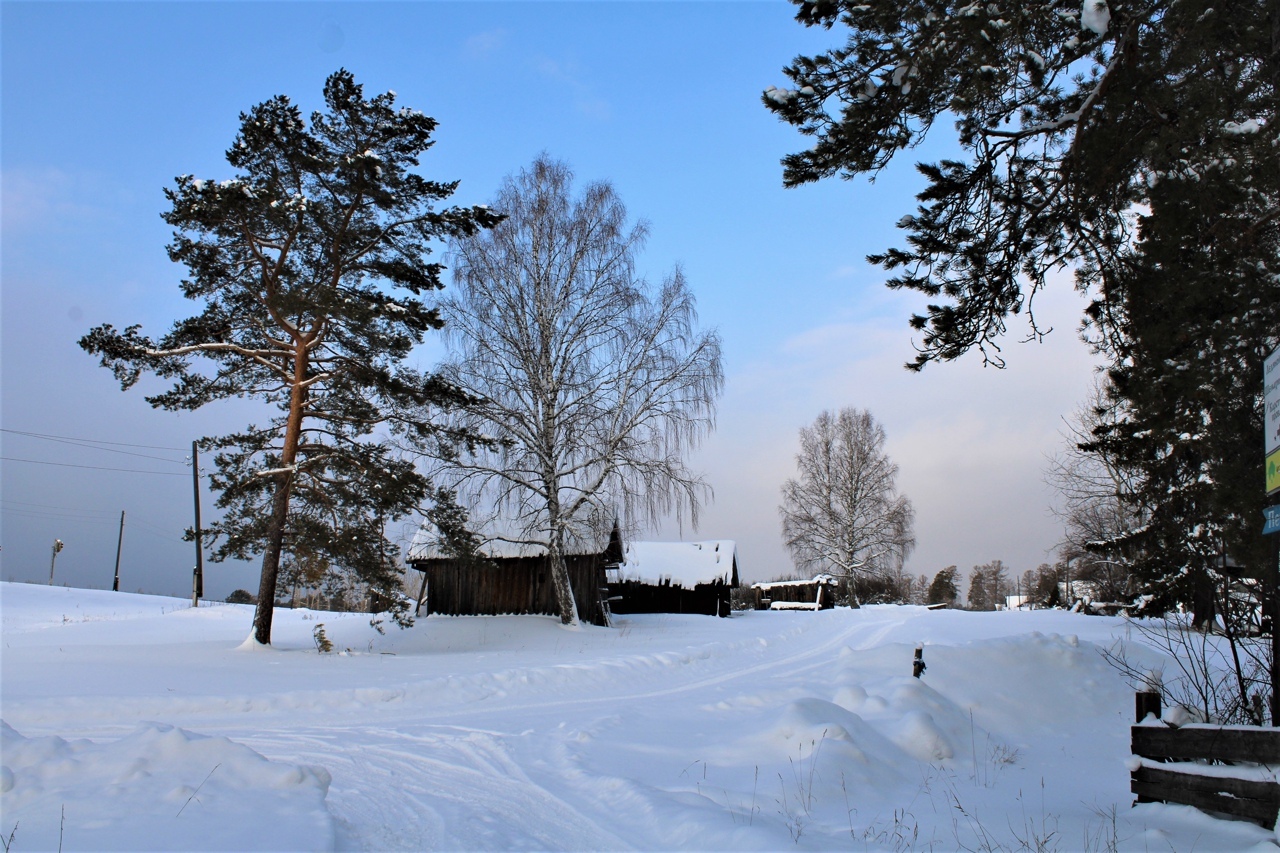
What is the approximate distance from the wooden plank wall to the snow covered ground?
15 cm

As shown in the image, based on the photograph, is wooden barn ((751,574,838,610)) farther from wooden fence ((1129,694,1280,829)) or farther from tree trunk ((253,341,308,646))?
wooden fence ((1129,694,1280,829))

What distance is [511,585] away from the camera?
86.2ft

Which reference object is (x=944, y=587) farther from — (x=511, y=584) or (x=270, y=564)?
(x=270, y=564)

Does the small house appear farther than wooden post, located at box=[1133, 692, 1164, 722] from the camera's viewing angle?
Yes

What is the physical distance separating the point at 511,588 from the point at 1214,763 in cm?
2285

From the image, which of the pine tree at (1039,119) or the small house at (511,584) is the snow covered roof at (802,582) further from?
the pine tree at (1039,119)

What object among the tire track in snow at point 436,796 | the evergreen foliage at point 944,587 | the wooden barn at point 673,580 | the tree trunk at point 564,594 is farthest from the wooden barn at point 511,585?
the evergreen foliage at point 944,587

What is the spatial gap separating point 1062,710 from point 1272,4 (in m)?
9.04

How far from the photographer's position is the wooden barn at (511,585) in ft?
84.3

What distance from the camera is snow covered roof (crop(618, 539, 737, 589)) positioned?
38.8 m

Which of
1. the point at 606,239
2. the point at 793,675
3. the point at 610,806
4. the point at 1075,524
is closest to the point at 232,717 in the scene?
the point at 610,806

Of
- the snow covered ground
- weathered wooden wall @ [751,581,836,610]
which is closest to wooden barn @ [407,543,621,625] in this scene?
the snow covered ground

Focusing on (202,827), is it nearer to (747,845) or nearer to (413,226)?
(747,845)

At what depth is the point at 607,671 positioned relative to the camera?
45.4 feet
